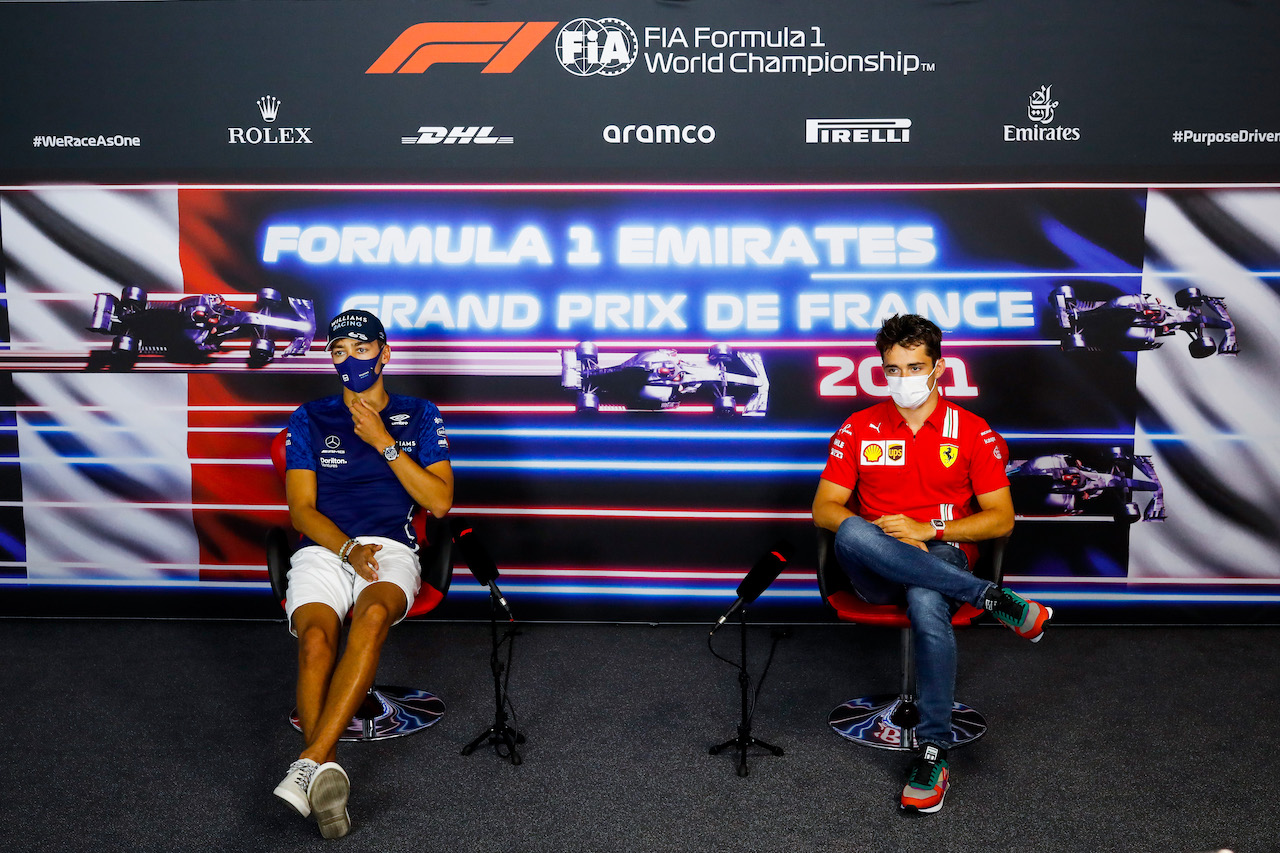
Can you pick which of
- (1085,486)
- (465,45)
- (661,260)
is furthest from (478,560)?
(1085,486)

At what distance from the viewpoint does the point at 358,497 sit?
3.02 metres

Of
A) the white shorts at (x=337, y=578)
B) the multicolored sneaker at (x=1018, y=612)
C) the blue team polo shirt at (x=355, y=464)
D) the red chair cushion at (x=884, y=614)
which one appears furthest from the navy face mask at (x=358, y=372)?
the multicolored sneaker at (x=1018, y=612)

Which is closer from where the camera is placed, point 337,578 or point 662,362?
point 337,578

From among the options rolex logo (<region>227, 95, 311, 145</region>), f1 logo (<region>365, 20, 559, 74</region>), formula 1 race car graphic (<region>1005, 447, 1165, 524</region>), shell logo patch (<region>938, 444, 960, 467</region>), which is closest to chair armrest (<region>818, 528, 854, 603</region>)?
shell logo patch (<region>938, 444, 960, 467</region>)

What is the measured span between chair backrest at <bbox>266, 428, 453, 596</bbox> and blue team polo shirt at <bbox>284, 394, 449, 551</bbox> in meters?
0.07

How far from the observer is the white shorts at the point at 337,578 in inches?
108

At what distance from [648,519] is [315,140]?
2028 millimetres

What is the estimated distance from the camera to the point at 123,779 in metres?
2.62

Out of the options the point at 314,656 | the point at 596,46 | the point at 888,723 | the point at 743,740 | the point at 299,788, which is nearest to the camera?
the point at 299,788

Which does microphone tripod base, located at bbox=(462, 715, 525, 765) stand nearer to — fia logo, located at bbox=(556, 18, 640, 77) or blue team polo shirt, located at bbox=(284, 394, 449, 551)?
blue team polo shirt, located at bbox=(284, 394, 449, 551)

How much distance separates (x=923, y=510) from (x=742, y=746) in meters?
0.89

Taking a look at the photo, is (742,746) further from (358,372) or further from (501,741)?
(358,372)

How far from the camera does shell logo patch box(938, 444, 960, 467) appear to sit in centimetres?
283

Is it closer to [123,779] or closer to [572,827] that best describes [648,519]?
[572,827]
